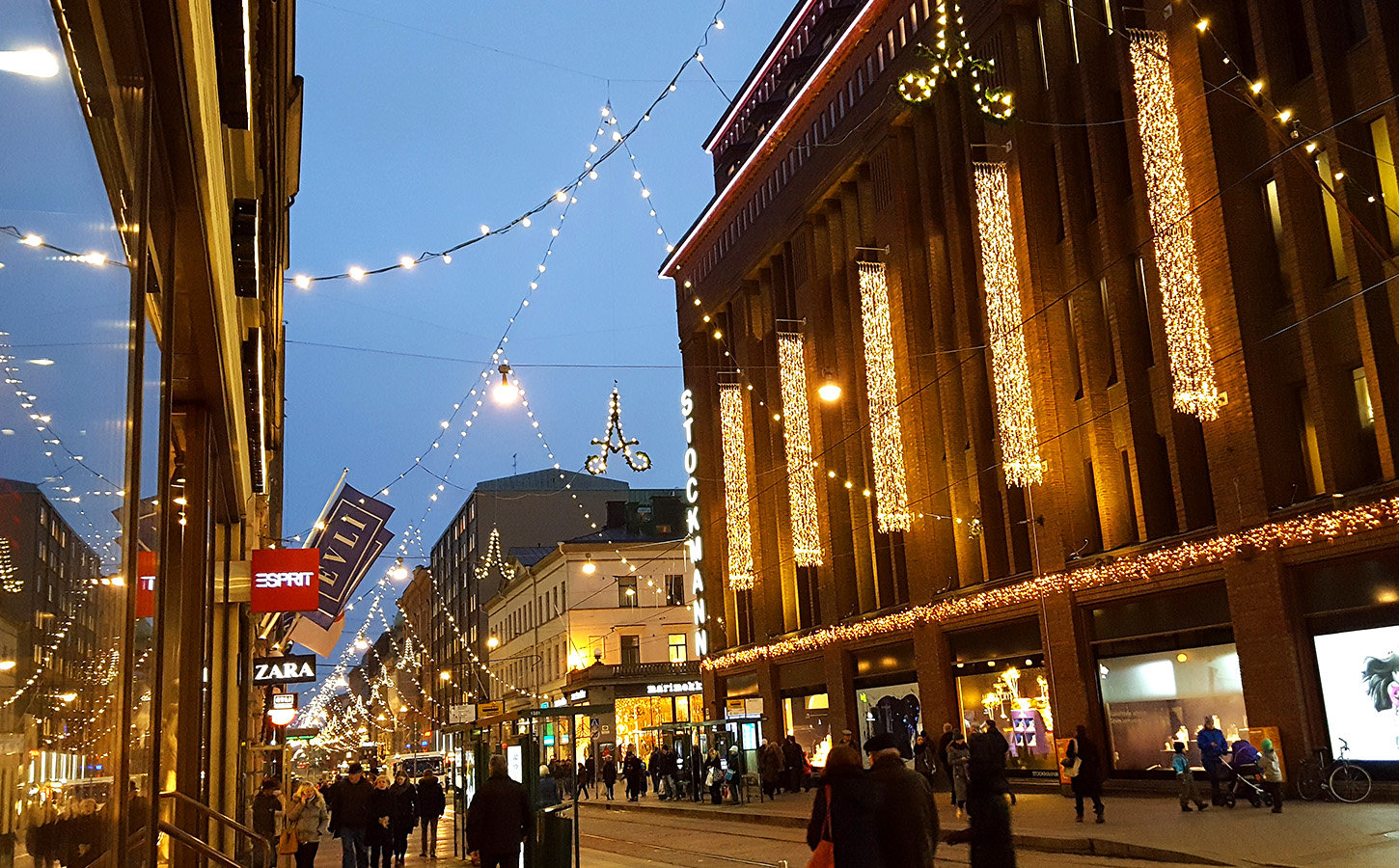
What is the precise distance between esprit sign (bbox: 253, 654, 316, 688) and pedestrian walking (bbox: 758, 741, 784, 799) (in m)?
15.3

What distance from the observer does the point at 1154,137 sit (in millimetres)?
25359

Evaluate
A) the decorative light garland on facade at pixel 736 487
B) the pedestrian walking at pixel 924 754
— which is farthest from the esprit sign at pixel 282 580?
the decorative light garland on facade at pixel 736 487

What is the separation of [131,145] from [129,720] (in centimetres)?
184

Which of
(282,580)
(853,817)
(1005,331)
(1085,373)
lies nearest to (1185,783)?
(1085,373)

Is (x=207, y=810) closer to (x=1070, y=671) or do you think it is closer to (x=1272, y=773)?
(x=1272, y=773)

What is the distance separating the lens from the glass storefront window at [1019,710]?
1205 inches

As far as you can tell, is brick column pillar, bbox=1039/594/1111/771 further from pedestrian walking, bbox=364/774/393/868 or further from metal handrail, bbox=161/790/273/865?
metal handrail, bbox=161/790/273/865

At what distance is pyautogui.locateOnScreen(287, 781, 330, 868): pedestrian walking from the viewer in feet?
58.4

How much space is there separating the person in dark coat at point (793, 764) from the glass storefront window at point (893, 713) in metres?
2.05

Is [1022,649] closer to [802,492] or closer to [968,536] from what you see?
[968,536]

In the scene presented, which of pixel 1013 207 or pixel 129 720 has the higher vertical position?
pixel 1013 207

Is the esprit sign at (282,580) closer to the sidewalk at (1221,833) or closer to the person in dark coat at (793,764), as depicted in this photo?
the sidewalk at (1221,833)

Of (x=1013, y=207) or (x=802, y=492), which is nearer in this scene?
(x=1013, y=207)

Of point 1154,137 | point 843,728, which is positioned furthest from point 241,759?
point 843,728
